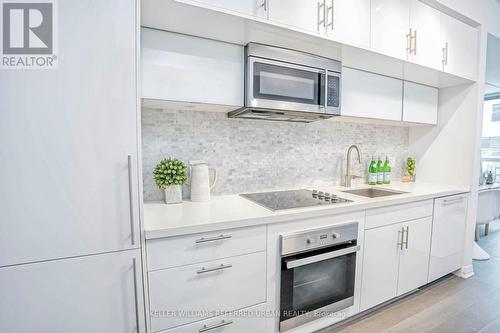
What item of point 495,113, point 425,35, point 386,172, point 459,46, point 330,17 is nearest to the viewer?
point 330,17

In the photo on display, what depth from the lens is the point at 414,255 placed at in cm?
195

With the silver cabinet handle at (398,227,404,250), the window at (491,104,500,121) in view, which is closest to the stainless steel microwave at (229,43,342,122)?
the silver cabinet handle at (398,227,404,250)

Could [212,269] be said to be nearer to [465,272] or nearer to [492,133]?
[465,272]

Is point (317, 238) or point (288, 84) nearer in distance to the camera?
point (317, 238)

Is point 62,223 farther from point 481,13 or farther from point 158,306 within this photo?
point 481,13

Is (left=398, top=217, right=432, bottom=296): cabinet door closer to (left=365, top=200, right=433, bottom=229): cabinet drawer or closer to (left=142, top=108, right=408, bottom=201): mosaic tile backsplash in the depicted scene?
(left=365, top=200, right=433, bottom=229): cabinet drawer

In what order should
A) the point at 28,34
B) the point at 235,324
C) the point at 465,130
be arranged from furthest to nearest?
the point at 465,130 → the point at 235,324 → the point at 28,34

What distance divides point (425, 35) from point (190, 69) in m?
1.91

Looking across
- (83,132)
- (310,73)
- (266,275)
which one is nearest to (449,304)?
(266,275)

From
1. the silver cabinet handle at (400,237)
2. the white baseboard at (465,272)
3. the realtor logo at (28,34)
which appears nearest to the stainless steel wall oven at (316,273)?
the silver cabinet handle at (400,237)

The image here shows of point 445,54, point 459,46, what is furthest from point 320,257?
point 459,46

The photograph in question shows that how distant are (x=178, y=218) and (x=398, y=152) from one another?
259 cm

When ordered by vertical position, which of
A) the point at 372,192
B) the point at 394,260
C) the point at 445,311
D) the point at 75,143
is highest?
the point at 75,143

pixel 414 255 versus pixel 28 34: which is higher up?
pixel 28 34
